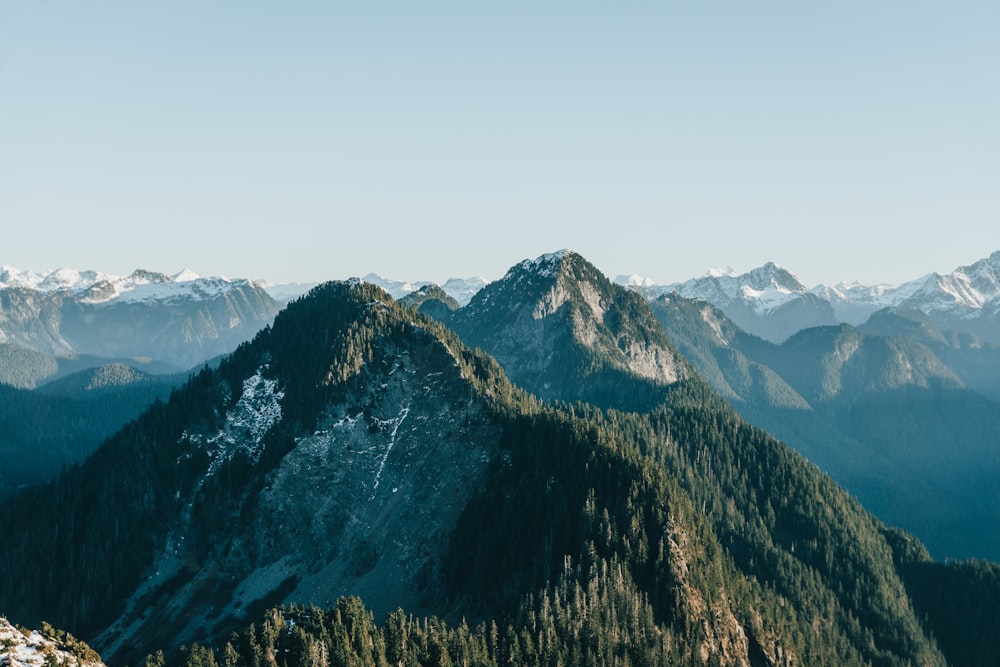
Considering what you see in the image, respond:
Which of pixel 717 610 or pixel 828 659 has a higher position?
pixel 717 610

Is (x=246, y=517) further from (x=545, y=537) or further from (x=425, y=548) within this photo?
(x=545, y=537)

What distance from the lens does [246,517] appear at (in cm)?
19925

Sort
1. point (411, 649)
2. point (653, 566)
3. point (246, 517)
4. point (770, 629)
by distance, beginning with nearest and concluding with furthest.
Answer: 1. point (411, 649)
2. point (653, 566)
3. point (770, 629)
4. point (246, 517)

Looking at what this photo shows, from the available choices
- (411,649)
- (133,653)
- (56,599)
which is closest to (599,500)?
(411,649)

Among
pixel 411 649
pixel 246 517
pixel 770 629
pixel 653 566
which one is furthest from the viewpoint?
pixel 246 517

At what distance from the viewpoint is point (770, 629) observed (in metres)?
185

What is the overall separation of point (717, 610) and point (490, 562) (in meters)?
49.6

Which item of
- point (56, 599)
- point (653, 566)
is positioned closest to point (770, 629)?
point (653, 566)

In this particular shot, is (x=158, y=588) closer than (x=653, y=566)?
No

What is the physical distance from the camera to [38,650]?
345ft

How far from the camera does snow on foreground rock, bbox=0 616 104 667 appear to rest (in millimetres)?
101312

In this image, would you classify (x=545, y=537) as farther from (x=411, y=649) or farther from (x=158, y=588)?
(x=158, y=588)

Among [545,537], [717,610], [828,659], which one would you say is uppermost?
Answer: [545,537]

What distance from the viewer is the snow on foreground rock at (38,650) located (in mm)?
101312
